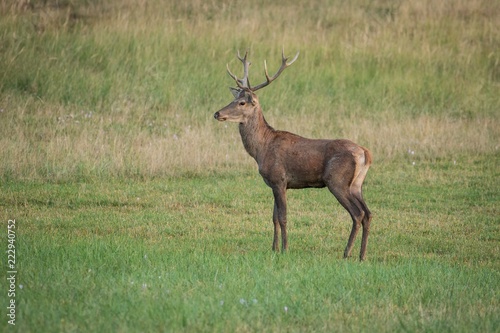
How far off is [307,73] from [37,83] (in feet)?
18.4

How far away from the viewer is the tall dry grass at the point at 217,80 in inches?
572

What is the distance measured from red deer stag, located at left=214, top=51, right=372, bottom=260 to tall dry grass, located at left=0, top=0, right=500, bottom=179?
3407mm

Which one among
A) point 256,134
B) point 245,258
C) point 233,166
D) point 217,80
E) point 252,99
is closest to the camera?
point 245,258

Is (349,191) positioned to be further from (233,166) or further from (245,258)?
(233,166)

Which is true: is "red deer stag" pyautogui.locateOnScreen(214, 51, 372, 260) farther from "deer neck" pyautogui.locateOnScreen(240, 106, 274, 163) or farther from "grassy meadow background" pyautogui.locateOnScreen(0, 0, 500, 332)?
"grassy meadow background" pyautogui.locateOnScreen(0, 0, 500, 332)

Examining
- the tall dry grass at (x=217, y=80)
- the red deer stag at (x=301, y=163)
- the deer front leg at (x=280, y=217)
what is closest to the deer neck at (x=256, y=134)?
the red deer stag at (x=301, y=163)

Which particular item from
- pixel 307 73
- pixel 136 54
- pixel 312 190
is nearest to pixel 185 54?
pixel 136 54

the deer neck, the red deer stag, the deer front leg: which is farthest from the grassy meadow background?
the deer neck

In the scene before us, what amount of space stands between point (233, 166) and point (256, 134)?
387cm

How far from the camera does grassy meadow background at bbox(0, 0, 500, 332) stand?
24.2 ft

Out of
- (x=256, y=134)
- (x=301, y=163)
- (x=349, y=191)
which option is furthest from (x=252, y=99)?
(x=349, y=191)

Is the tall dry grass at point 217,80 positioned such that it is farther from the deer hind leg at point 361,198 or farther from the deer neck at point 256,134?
the deer hind leg at point 361,198

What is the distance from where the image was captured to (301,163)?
979 centimetres

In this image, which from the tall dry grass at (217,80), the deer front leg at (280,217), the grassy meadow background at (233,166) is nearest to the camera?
the grassy meadow background at (233,166)
